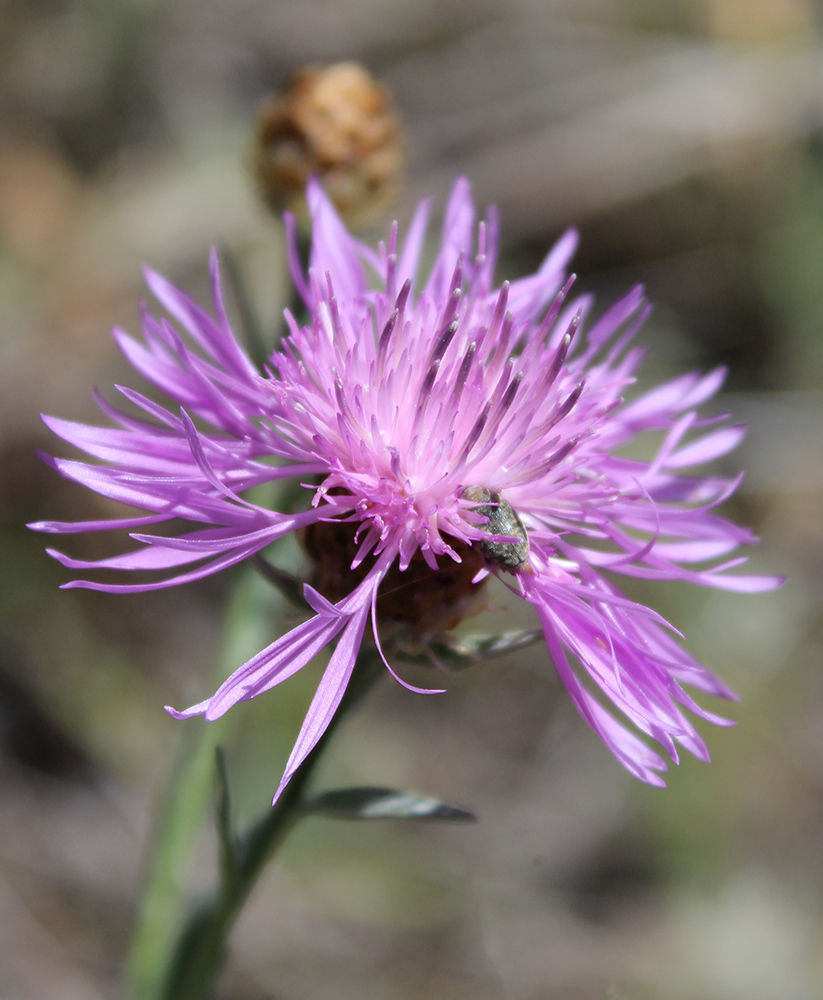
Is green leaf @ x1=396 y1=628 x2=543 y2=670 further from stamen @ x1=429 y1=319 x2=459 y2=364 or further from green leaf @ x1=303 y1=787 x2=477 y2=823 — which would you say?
stamen @ x1=429 y1=319 x2=459 y2=364

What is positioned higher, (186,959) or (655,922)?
(186,959)

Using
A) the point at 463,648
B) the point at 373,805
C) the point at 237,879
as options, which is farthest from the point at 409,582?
the point at 237,879

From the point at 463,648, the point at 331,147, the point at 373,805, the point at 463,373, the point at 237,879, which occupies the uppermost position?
the point at 331,147

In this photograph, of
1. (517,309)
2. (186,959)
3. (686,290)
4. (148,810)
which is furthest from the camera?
(686,290)

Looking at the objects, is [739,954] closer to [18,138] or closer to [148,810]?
[148,810]

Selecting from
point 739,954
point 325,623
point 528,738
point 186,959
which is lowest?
point 739,954

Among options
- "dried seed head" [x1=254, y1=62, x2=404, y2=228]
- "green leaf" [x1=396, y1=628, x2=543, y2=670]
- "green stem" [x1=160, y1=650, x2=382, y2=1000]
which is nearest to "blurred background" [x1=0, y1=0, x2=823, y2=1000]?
"dried seed head" [x1=254, y1=62, x2=404, y2=228]

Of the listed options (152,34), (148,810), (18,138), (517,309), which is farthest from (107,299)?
(517,309)

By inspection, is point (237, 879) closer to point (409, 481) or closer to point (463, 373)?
point (409, 481)
